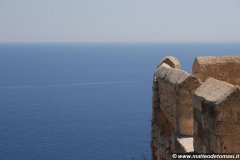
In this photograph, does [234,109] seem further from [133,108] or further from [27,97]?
[27,97]

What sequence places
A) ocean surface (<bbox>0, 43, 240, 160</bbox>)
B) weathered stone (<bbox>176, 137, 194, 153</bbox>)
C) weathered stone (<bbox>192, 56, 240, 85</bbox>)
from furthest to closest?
ocean surface (<bbox>0, 43, 240, 160</bbox>)
weathered stone (<bbox>192, 56, 240, 85</bbox>)
weathered stone (<bbox>176, 137, 194, 153</bbox>)

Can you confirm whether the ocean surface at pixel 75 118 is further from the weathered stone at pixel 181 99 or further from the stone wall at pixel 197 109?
the weathered stone at pixel 181 99

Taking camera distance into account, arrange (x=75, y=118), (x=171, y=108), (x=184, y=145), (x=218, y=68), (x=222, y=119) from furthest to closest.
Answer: (x=75, y=118)
(x=218, y=68)
(x=171, y=108)
(x=184, y=145)
(x=222, y=119)

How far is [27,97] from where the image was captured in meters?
95.8

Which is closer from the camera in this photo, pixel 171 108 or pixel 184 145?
pixel 184 145

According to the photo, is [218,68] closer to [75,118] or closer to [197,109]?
[197,109]

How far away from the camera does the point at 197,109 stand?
15.0 ft

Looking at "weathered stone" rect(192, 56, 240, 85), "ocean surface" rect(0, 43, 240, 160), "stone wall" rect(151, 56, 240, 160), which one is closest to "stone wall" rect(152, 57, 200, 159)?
"stone wall" rect(151, 56, 240, 160)

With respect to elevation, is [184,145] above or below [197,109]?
below

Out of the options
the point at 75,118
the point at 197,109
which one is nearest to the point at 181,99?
the point at 197,109

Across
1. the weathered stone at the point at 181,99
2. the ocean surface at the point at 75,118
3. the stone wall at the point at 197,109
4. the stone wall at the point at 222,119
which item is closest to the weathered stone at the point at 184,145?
the stone wall at the point at 197,109

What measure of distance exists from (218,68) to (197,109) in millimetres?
3521

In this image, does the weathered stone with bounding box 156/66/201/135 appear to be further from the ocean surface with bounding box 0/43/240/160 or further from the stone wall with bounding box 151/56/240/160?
the ocean surface with bounding box 0/43/240/160

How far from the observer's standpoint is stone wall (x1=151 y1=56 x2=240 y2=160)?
12.8 feet
